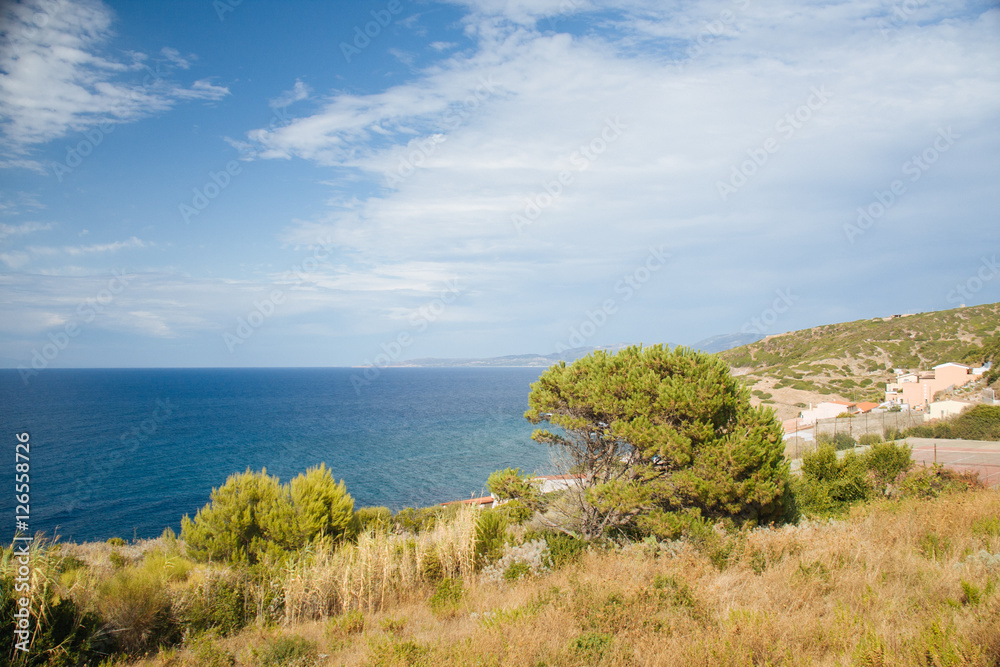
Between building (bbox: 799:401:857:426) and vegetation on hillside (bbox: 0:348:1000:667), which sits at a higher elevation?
vegetation on hillside (bbox: 0:348:1000:667)

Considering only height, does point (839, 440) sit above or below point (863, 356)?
below

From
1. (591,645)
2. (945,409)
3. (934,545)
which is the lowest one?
(945,409)

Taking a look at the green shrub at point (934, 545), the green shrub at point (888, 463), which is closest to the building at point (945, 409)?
the green shrub at point (888, 463)

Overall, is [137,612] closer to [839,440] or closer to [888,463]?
[888,463]

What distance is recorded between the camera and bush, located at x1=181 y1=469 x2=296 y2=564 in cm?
810

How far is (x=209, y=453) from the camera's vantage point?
151 feet

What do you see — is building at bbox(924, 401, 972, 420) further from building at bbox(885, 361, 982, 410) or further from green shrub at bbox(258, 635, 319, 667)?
green shrub at bbox(258, 635, 319, 667)

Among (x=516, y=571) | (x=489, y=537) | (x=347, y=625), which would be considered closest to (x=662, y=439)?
(x=516, y=571)

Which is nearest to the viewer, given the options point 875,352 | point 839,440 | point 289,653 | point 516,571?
point 289,653

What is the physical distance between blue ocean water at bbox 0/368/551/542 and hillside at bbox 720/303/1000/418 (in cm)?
2365

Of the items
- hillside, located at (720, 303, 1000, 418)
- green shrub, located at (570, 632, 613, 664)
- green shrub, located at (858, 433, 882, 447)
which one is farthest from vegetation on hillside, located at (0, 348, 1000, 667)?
hillside, located at (720, 303, 1000, 418)

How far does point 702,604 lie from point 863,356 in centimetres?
5764

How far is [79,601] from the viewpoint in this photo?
4938 mm

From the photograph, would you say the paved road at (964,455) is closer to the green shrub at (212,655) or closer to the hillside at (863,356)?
the green shrub at (212,655)
